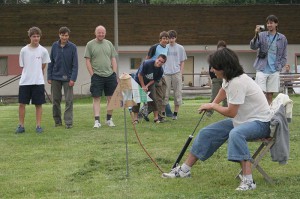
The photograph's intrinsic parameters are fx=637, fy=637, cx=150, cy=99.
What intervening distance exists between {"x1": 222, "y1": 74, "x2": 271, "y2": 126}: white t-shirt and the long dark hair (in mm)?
68

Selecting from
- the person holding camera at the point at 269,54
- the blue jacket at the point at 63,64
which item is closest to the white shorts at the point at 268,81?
the person holding camera at the point at 269,54

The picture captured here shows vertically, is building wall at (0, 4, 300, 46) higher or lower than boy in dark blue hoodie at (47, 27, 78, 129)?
higher

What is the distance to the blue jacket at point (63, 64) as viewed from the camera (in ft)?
40.0

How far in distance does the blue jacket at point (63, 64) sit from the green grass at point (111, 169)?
129cm

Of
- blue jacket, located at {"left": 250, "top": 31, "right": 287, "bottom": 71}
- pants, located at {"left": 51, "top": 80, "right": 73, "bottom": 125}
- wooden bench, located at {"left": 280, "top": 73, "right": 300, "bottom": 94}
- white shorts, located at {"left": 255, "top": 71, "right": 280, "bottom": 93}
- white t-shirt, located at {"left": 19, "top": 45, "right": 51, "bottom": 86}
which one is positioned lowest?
wooden bench, located at {"left": 280, "top": 73, "right": 300, "bottom": 94}

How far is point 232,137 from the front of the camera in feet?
21.5

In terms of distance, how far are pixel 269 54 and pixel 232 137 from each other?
5291 millimetres

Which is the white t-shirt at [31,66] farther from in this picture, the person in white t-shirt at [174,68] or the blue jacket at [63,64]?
the person in white t-shirt at [174,68]

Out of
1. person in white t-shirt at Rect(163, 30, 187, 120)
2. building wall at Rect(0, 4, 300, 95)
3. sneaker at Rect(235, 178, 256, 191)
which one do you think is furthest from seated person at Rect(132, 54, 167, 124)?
building wall at Rect(0, 4, 300, 95)

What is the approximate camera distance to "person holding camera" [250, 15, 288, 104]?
1146 cm

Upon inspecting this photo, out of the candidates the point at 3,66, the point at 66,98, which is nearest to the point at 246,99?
the point at 66,98

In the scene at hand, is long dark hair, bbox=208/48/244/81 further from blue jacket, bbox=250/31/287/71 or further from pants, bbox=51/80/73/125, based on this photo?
pants, bbox=51/80/73/125

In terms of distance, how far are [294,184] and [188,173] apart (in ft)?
3.87

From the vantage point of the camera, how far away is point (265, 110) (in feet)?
22.4
